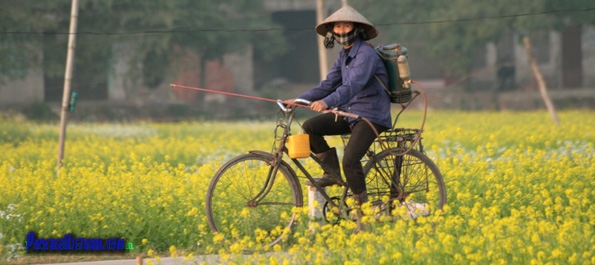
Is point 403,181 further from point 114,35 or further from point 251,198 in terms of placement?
point 114,35

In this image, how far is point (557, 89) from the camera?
33.8m

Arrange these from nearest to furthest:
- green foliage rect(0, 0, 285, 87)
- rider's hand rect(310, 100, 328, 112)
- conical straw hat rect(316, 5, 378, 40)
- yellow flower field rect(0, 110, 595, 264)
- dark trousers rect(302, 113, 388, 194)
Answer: yellow flower field rect(0, 110, 595, 264) < rider's hand rect(310, 100, 328, 112) < conical straw hat rect(316, 5, 378, 40) < dark trousers rect(302, 113, 388, 194) < green foliage rect(0, 0, 285, 87)

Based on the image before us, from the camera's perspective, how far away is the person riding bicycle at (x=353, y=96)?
715 cm

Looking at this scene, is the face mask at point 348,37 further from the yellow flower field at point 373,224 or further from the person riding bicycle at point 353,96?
the yellow flower field at point 373,224

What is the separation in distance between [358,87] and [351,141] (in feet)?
1.39

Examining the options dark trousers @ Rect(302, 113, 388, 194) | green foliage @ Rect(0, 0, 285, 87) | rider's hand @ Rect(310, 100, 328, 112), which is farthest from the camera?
green foliage @ Rect(0, 0, 285, 87)

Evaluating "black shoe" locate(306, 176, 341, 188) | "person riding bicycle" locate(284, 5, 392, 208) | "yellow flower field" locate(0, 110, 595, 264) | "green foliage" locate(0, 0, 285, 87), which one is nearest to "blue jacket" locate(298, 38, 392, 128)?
"person riding bicycle" locate(284, 5, 392, 208)

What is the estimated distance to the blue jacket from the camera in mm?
7082

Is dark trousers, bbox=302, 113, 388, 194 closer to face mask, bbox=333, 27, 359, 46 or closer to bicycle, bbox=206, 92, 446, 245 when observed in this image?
bicycle, bbox=206, 92, 446, 245

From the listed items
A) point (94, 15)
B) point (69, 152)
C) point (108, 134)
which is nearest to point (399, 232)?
point (69, 152)

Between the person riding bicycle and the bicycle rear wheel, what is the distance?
0.91ft

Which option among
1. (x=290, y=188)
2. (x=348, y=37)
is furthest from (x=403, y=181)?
(x=348, y=37)

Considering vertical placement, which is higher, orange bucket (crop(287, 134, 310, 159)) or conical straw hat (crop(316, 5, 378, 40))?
conical straw hat (crop(316, 5, 378, 40))

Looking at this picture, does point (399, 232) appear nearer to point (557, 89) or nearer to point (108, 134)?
point (108, 134)
